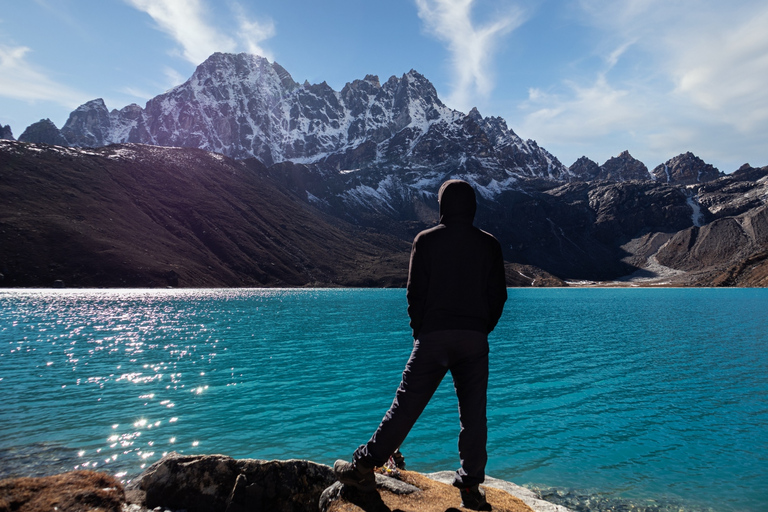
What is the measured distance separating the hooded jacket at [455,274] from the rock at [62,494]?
541 cm

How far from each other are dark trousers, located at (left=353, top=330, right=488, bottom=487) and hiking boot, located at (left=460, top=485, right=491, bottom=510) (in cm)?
11

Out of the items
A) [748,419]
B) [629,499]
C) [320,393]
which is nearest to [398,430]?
[629,499]

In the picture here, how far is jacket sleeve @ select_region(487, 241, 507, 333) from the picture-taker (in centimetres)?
608

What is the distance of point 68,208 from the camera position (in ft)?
489

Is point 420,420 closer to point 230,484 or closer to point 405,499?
point 230,484

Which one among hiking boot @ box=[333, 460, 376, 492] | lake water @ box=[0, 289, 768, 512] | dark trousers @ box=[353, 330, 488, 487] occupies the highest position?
dark trousers @ box=[353, 330, 488, 487]

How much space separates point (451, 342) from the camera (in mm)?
5617

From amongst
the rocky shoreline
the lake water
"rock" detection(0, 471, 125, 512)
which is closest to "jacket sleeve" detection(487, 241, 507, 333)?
the rocky shoreline

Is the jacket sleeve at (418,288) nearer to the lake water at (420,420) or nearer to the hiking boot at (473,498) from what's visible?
the hiking boot at (473,498)

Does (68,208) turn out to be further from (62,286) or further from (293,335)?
(293,335)

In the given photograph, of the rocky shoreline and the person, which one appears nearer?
the person

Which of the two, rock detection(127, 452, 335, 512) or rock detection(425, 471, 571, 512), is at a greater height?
rock detection(127, 452, 335, 512)

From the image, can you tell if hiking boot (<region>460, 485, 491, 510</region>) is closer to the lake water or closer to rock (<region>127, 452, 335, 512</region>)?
rock (<region>127, 452, 335, 512</region>)

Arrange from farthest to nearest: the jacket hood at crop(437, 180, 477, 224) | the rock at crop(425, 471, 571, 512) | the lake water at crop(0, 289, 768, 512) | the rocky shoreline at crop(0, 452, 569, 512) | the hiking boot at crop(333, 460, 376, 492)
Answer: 1. the lake water at crop(0, 289, 768, 512)
2. the rock at crop(425, 471, 571, 512)
3. the jacket hood at crop(437, 180, 477, 224)
4. the rocky shoreline at crop(0, 452, 569, 512)
5. the hiking boot at crop(333, 460, 376, 492)
